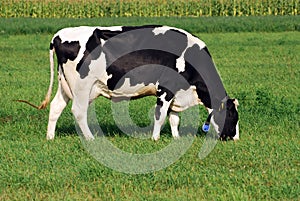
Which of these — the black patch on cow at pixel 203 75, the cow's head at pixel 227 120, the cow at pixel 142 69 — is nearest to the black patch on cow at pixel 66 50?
the cow at pixel 142 69

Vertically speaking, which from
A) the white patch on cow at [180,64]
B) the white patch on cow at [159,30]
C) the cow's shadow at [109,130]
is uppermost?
the white patch on cow at [159,30]

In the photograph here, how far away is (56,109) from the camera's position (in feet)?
40.1

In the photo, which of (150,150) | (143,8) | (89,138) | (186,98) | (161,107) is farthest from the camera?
(143,8)

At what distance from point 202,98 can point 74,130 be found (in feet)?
7.17

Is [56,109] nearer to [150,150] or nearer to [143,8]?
[150,150]

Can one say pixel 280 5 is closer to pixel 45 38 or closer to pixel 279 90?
pixel 45 38

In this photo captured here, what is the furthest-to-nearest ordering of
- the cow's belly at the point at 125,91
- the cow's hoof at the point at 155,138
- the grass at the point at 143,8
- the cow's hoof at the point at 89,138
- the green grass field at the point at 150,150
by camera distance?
the grass at the point at 143,8 < the cow's belly at the point at 125,91 < the cow's hoof at the point at 155,138 < the cow's hoof at the point at 89,138 < the green grass field at the point at 150,150

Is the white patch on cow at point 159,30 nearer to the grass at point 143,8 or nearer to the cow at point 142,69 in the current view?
the cow at point 142,69

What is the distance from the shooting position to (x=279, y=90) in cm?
1747

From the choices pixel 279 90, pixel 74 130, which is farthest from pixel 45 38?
pixel 74 130

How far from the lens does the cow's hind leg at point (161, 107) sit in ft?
38.9

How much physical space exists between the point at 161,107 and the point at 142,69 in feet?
2.07

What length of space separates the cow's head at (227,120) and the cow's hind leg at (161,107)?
2.33ft

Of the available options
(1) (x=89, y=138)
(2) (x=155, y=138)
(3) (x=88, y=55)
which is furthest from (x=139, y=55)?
(1) (x=89, y=138)
